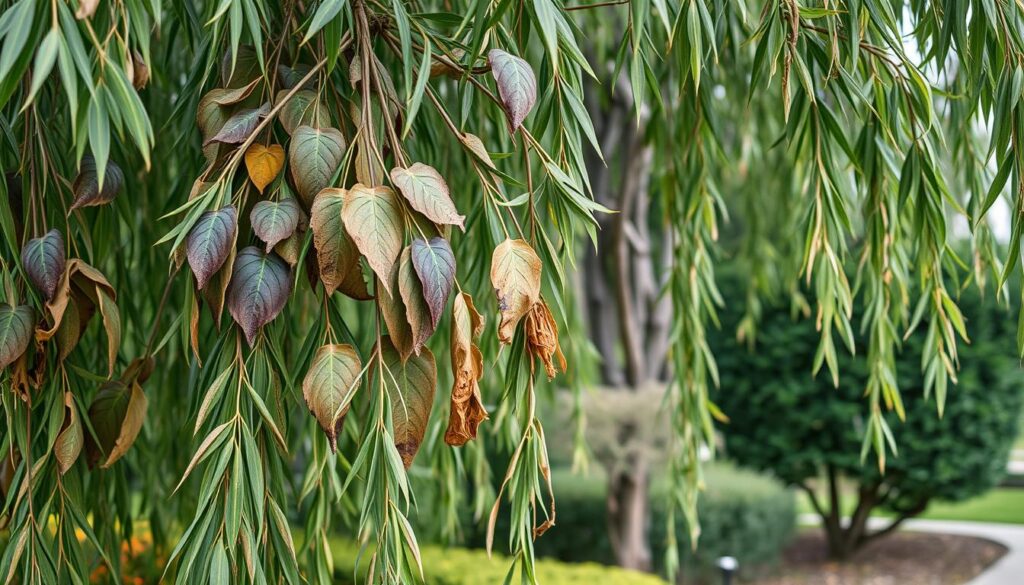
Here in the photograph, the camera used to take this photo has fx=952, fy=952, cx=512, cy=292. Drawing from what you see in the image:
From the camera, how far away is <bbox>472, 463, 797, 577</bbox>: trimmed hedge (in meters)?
5.47

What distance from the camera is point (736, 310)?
20.0 ft

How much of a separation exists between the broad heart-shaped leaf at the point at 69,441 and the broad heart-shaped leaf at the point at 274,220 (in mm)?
381

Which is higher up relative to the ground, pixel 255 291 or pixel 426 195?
pixel 426 195

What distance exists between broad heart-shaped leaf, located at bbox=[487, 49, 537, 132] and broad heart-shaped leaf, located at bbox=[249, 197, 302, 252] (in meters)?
0.26

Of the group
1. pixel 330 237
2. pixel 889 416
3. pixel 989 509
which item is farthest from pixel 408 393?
pixel 989 509

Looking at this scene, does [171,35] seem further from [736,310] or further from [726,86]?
[736,310]

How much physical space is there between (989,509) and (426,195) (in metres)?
9.34

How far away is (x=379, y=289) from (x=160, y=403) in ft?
4.25

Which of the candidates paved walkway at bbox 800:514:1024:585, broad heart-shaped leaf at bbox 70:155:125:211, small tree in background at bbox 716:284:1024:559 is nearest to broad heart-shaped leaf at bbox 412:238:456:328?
broad heart-shaped leaf at bbox 70:155:125:211

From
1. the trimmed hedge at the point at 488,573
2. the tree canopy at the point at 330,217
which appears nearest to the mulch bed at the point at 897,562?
the trimmed hedge at the point at 488,573

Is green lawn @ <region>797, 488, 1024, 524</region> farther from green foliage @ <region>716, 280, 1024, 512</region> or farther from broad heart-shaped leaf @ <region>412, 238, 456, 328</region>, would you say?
broad heart-shaped leaf @ <region>412, 238, 456, 328</region>

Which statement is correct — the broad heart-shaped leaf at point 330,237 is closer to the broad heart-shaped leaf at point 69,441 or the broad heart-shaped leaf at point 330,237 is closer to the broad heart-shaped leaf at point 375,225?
the broad heart-shaped leaf at point 375,225

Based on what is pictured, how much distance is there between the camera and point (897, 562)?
20.4ft

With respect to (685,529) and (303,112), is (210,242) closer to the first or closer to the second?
(303,112)
